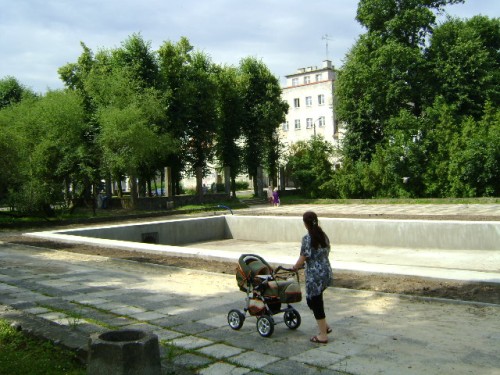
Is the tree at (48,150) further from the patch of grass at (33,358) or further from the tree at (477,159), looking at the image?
the tree at (477,159)

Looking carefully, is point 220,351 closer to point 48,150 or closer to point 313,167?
point 48,150

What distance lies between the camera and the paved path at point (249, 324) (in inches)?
213

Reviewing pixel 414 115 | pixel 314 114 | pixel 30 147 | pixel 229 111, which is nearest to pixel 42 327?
pixel 30 147

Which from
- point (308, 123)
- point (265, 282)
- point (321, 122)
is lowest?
point (265, 282)

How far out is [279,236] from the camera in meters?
21.8

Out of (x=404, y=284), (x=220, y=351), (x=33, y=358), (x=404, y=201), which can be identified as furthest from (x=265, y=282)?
(x=404, y=201)

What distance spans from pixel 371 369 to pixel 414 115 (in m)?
37.6

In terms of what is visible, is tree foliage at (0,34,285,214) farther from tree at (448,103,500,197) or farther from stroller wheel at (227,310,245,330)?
stroller wheel at (227,310,245,330)

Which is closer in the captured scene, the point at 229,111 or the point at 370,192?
the point at 370,192

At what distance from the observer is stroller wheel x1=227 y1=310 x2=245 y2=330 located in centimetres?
668

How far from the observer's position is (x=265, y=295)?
21.4ft

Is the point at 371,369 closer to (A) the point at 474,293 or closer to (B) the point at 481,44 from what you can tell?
(A) the point at 474,293

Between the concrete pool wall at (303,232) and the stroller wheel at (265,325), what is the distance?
1243cm

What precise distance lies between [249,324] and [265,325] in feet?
2.49
